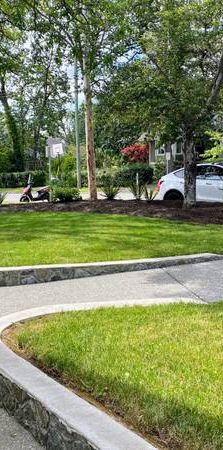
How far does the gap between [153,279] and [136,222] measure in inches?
202

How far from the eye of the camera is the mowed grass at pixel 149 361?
10.0ft

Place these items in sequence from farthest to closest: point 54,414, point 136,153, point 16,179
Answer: point 16,179
point 136,153
point 54,414

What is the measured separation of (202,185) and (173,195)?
41.3 inches

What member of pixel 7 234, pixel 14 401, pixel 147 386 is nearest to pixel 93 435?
pixel 147 386

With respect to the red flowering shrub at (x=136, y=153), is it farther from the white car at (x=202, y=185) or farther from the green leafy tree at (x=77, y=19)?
the green leafy tree at (x=77, y=19)

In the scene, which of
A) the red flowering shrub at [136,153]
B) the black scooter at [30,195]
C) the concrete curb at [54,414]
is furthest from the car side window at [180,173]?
the red flowering shrub at [136,153]

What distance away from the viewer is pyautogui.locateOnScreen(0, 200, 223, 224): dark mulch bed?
13.5m

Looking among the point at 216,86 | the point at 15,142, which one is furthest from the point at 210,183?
the point at 15,142

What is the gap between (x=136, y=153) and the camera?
44.5 metres

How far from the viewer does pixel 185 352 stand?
4.13 meters

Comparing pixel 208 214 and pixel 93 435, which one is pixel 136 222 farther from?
pixel 93 435

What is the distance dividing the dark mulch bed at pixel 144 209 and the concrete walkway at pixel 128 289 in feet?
17.2

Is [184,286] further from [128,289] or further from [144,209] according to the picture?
[144,209]

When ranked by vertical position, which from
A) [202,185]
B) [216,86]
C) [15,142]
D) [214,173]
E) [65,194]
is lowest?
[65,194]
